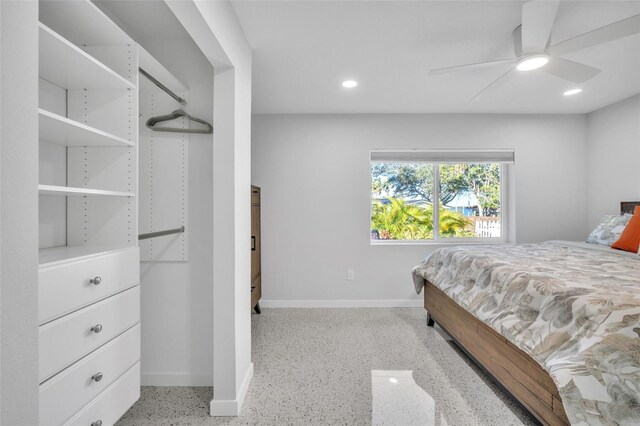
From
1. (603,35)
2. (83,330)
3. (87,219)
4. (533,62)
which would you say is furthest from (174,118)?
(603,35)

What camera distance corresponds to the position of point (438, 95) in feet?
10.0

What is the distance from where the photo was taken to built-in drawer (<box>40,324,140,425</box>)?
3.08ft

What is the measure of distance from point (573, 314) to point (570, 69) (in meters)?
1.62

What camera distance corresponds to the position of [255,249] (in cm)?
321

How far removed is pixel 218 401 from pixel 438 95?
324cm

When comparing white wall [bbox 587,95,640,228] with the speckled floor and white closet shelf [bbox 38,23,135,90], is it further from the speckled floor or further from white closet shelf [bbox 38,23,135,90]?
white closet shelf [bbox 38,23,135,90]

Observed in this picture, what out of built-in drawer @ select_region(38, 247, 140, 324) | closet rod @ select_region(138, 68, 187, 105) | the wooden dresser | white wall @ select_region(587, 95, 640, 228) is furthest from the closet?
white wall @ select_region(587, 95, 640, 228)

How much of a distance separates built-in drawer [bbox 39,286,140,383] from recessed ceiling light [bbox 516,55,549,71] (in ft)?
8.57

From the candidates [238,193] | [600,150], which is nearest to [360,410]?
[238,193]

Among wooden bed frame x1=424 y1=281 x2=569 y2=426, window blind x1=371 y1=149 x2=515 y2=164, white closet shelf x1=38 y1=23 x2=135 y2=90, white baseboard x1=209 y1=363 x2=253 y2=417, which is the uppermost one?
window blind x1=371 y1=149 x2=515 y2=164

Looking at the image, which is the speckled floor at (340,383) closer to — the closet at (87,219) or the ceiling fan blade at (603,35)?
the closet at (87,219)

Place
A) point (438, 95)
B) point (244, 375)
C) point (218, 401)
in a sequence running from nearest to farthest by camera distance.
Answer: point (218, 401)
point (244, 375)
point (438, 95)

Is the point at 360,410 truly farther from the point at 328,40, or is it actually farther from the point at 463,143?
the point at 463,143

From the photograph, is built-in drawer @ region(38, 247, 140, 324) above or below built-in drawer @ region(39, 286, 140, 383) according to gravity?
above
